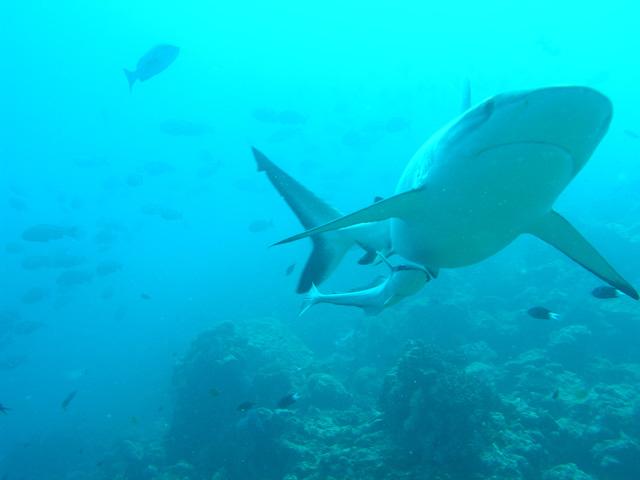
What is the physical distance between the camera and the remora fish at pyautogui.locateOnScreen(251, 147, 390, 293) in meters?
4.10

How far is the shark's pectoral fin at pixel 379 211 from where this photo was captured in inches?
97.4

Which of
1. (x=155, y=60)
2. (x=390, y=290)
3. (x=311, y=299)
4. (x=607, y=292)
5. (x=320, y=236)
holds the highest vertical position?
(x=155, y=60)

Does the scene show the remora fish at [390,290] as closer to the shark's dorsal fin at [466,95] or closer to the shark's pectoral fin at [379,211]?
the shark's pectoral fin at [379,211]

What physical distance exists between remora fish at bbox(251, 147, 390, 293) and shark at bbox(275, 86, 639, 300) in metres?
0.68

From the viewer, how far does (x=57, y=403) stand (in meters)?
36.1

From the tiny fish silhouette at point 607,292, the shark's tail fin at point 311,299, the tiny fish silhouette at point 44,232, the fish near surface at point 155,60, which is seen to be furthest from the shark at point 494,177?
the tiny fish silhouette at point 44,232

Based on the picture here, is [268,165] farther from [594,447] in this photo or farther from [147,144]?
[147,144]

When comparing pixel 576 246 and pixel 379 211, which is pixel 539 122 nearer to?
pixel 379 211

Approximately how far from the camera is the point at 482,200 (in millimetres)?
2701

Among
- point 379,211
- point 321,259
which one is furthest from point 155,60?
point 379,211

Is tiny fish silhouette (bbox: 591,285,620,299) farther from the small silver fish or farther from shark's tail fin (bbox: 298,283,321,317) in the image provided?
the small silver fish

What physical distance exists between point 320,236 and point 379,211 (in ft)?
5.34

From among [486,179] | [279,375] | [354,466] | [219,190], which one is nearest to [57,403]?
[279,375]

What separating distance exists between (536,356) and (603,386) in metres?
2.21
